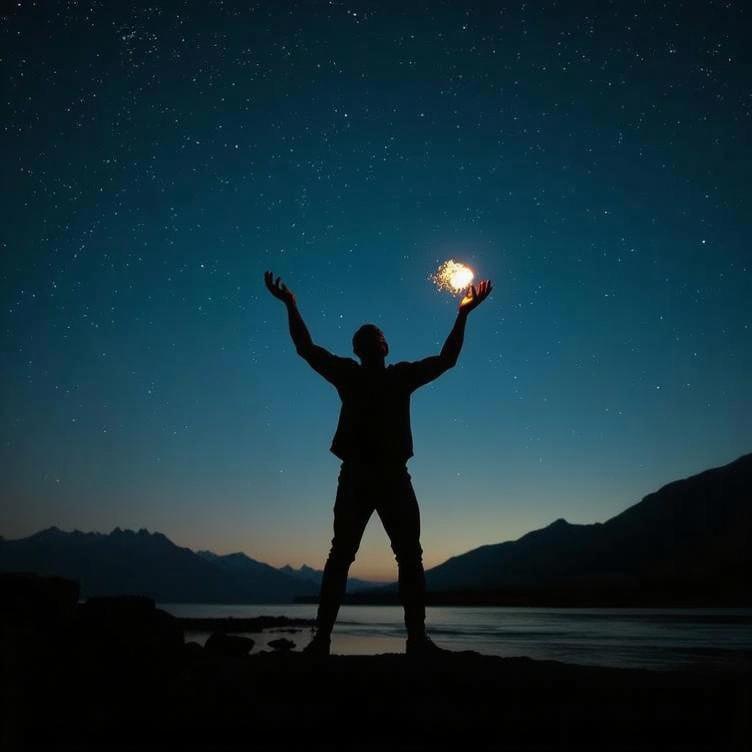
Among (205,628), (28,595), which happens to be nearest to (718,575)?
(205,628)

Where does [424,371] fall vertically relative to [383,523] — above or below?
above

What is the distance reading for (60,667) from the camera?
349cm

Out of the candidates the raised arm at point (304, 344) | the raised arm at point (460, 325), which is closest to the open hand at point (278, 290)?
the raised arm at point (304, 344)

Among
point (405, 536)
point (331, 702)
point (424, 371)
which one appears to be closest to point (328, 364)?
point (424, 371)

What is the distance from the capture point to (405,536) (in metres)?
5.32

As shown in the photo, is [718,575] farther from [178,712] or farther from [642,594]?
[178,712]

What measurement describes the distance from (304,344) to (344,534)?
1977 mm

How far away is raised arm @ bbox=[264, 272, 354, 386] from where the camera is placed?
5.75 metres

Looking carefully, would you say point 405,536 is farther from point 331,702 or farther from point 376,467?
point 331,702

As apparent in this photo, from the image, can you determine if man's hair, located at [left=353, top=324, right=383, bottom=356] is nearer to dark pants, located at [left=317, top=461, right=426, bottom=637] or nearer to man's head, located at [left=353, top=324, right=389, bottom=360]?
man's head, located at [left=353, top=324, right=389, bottom=360]

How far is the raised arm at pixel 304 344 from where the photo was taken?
5.75 meters

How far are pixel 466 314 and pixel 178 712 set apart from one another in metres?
4.38

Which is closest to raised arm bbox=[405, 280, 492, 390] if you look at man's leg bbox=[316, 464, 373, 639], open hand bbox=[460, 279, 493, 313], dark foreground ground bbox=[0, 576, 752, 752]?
open hand bbox=[460, 279, 493, 313]

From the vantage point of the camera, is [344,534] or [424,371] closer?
[344,534]
